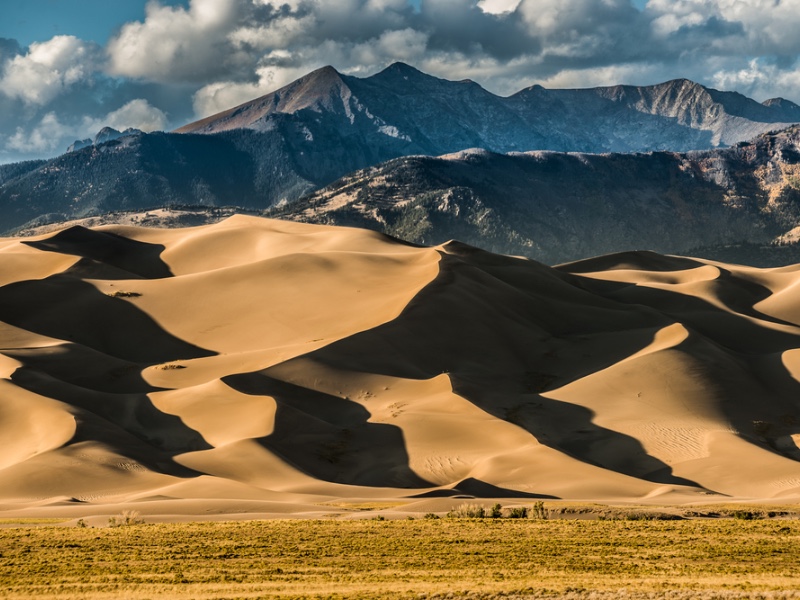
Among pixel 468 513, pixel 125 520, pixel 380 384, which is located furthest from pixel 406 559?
pixel 380 384

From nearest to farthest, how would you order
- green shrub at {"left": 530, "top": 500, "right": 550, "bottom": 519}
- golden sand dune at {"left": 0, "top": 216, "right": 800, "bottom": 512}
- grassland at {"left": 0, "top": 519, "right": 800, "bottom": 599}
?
grassland at {"left": 0, "top": 519, "right": 800, "bottom": 599}
green shrub at {"left": 530, "top": 500, "right": 550, "bottom": 519}
golden sand dune at {"left": 0, "top": 216, "right": 800, "bottom": 512}

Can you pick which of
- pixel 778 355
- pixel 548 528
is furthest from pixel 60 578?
pixel 778 355

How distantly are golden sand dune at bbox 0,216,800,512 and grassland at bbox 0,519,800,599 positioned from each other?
29.4 feet

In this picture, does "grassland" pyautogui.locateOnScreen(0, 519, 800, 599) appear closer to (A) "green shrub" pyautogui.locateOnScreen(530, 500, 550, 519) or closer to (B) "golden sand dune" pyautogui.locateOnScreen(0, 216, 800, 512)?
(A) "green shrub" pyautogui.locateOnScreen(530, 500, 550, 519)

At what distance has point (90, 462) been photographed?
4669cm

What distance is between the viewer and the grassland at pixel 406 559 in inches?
879

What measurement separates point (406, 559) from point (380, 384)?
36.5 m

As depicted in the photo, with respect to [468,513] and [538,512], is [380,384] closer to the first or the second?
[468,513]

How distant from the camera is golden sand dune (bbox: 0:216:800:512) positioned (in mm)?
48188

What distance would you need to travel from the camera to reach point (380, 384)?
62.6 m

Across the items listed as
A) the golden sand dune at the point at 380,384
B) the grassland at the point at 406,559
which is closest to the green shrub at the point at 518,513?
the grassland at the point at 406,559

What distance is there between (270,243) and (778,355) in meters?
53.1

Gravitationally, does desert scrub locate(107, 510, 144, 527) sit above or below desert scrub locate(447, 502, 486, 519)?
above

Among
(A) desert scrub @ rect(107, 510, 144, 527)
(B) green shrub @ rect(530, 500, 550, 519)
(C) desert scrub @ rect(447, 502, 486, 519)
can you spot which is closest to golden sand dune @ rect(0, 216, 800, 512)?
(A) desert scrub @ rect(107, 510, 144, 527)
